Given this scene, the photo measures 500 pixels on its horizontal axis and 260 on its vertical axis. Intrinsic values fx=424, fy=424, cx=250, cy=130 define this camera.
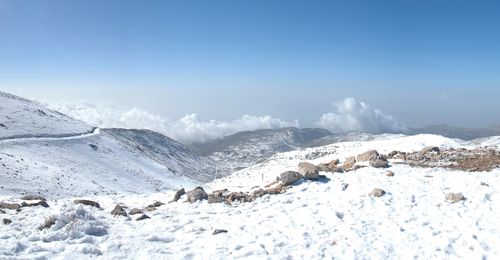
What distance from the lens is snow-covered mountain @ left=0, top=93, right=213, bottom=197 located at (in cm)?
4912

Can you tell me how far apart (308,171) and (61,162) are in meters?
54.5

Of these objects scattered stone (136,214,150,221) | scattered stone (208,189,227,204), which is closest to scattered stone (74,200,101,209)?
scattered stone (136,214,150,221)

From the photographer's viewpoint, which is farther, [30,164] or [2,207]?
[30,164]

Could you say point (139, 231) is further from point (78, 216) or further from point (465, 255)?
point (465, 255)

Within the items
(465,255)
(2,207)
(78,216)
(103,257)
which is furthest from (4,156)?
(465,255)

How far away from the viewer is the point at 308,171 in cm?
2430

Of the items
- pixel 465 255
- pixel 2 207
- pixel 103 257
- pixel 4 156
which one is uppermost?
pixel 4 156

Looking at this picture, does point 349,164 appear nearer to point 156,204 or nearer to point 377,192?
point 377,192

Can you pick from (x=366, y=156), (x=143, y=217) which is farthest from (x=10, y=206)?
(x=366, y=156)

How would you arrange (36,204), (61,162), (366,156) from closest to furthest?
(36,204), (366,156), (61,162)

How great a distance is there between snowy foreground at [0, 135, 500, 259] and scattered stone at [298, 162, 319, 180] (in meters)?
0.49

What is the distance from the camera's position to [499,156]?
28.1 meters

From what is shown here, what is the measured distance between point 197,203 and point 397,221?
32.9 feet

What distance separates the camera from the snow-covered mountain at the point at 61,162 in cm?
4912
